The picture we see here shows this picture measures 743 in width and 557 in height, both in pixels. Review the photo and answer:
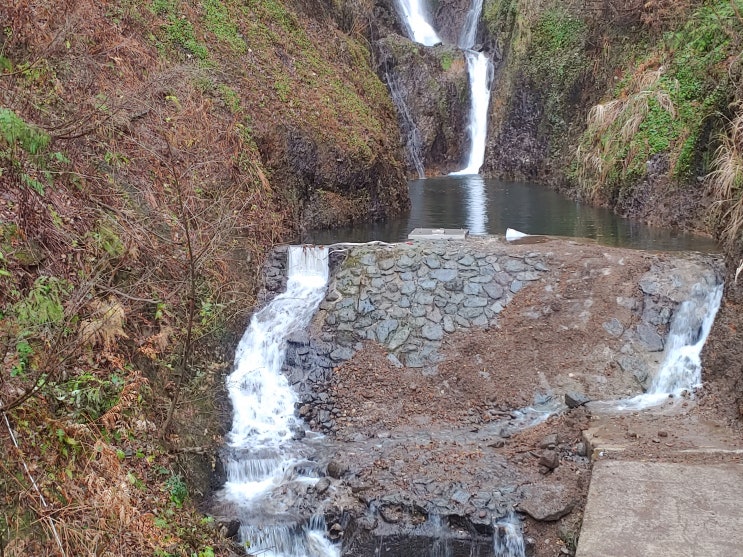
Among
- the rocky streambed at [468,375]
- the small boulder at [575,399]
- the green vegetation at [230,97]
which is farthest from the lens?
the green vegetation at [230,97]

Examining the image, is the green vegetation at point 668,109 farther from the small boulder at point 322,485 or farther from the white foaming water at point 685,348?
the small boulder at point 322,485

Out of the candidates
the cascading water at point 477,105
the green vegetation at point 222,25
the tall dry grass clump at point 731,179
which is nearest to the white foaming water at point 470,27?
the cascading water at point 477,105

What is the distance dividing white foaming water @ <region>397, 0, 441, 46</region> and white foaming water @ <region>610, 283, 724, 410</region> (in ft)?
69.7

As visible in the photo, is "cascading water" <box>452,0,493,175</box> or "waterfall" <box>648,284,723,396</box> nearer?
"waterfall" <box>648,284,723,396</box>

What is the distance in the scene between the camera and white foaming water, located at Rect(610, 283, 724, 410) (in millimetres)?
6750

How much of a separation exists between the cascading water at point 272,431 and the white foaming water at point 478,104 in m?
15.9

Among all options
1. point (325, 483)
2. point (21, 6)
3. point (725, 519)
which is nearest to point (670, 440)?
point (725, 519)

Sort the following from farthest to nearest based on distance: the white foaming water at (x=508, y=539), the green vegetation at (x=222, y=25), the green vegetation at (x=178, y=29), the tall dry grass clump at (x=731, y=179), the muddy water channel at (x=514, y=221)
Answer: the green vegetation at (x=222, y=25) → the green vegetation at (x=178, y=29) → the muddy water channel at (x=514, y=221) → the tall dry grass clump at (x=731, y=179) → the white foaming water at (x=508, y=539)

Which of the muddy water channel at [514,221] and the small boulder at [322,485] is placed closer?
the small boulder at [322,485]

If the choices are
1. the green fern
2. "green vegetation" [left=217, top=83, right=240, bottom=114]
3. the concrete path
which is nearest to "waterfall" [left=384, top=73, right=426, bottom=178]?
"green vegetation" [left=217, top=83, right=240, bottom=114]

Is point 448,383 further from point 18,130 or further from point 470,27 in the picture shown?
point 470,27

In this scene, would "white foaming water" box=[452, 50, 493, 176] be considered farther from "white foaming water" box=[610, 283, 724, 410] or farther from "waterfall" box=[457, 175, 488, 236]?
"white foaming water" box=[610, 283, 724, 410]

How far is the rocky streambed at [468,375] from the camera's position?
527cm

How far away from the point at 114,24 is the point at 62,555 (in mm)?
8542
